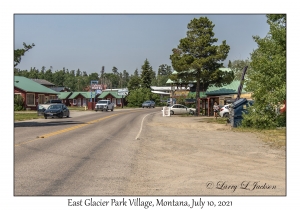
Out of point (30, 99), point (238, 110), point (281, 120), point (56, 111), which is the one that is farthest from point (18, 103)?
point (281, 120)

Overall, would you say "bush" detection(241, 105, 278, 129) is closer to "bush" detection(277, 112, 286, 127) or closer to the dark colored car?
"bush" detection(277, 112, 286, 127)

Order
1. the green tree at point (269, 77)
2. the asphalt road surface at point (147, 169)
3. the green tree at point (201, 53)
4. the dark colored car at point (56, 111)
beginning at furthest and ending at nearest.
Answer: the green tree at point (201, 53) < the dark colored car at point (56, 111) < the green tree at point (269, 77) < the asphalt road surface at point (147, 169)

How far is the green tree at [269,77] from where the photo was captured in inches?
853

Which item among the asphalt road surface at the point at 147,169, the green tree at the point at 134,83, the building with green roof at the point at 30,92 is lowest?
the asphalt road surface at the point at 147,169

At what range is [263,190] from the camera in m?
8.07

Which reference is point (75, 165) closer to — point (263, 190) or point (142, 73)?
point (263, 190)

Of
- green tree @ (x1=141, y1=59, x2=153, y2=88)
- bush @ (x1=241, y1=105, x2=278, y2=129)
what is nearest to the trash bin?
bush @ (x1=241, y1=105, x2=278, y2=129)

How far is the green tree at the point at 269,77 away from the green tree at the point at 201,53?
21.9m

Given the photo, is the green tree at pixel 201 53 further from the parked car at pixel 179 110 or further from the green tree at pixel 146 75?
the green tree at pixel 146 75

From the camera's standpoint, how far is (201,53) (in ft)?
155

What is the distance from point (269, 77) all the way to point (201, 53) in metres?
25.0

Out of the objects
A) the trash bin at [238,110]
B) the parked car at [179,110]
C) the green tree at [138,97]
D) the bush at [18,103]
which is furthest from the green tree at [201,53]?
the green tree at [138,97]

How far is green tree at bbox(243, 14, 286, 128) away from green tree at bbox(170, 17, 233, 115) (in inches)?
863
